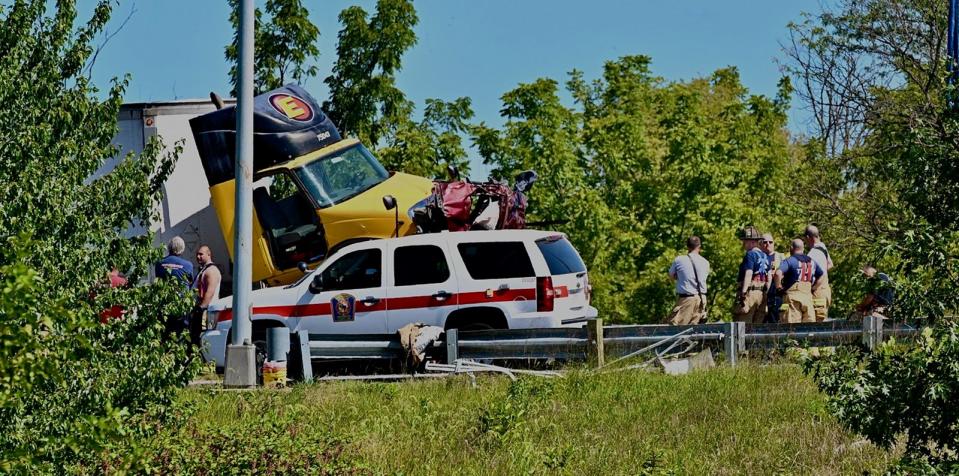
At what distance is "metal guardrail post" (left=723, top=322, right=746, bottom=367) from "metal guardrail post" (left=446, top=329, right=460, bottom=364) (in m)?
3.05

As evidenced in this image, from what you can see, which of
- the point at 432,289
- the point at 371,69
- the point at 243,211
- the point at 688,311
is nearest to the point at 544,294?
the point at 432,289

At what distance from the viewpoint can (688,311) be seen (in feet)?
60.4

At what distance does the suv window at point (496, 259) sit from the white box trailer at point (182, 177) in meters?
4.37

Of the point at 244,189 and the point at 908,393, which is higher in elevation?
the point at 244,189

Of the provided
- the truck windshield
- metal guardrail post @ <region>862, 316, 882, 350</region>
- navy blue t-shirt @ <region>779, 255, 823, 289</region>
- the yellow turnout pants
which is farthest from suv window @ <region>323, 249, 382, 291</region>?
metal guardrail post @ <region>862, 316, 882, 350</region>

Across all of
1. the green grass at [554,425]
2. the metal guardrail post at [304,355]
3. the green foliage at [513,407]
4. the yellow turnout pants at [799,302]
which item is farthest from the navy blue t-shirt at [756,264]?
the metal guardrail post at [304,355]

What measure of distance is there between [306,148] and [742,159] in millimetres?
16981

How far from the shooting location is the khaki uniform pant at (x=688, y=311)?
1839cm

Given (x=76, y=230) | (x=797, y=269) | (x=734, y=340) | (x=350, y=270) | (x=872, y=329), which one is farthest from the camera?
(x=797, y=269)

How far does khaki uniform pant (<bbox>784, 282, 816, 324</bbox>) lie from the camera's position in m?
17.9

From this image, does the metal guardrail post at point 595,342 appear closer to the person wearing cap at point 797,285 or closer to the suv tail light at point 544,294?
the suv tail light at point 544,294

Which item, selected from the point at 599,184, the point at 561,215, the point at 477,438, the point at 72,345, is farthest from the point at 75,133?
the point at 599,184

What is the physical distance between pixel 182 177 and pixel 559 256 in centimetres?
577

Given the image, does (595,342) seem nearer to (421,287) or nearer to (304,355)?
(421,287)
